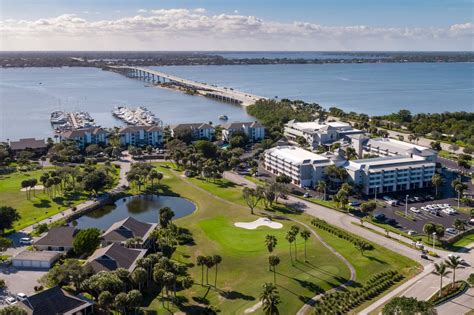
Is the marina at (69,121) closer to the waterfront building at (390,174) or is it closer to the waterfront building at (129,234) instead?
the waterfront building at (129,234)

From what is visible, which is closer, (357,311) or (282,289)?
(357,311)

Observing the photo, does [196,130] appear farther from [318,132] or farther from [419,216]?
[419,216]

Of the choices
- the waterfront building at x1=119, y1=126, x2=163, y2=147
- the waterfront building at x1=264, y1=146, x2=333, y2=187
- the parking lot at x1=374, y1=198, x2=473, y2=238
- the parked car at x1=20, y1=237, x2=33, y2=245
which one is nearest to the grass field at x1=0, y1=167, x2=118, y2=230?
the parked car at x1=20, y1=237, x2=33, y2=245

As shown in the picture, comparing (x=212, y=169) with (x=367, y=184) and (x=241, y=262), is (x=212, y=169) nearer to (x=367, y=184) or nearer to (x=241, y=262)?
(x=367, y=184)

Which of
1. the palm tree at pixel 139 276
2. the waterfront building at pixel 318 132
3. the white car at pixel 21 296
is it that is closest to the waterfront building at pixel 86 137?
the waterfront building at pixel 318 132

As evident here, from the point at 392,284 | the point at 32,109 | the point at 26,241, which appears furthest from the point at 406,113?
the point at 32,109

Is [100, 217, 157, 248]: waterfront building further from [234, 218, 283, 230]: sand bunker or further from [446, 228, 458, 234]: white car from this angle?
[446, 228, 458, 234]: white car
